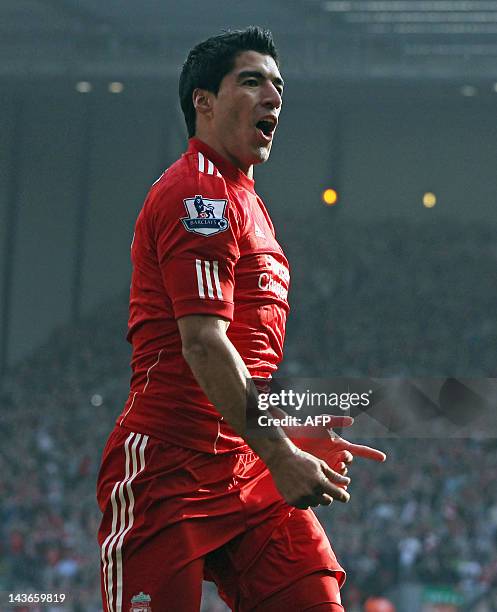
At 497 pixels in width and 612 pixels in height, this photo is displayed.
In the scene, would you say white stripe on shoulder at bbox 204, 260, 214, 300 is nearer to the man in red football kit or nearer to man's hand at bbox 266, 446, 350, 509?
the man in red football kit

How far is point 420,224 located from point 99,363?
5.66 metres

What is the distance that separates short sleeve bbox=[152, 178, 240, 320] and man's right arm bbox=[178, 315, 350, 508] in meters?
0.04

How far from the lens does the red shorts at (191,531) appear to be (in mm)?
2246

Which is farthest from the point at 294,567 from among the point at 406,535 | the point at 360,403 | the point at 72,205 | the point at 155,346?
the point at 72,205

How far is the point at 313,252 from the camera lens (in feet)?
61.8

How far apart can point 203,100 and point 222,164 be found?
0.16 m

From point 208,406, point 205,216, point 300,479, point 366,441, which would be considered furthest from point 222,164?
point 366,441

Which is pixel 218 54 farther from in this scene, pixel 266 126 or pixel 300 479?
pixel 300 479

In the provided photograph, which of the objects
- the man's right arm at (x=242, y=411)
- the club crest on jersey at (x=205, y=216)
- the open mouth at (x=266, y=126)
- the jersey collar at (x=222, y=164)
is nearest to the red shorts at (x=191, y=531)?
the man's right arm at (x=242, y=411)

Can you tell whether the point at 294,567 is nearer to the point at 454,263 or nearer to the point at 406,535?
the point at 406,535

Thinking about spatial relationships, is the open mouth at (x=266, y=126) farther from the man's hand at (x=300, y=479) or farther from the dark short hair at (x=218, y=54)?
the man's hand at (x=300, y=479)

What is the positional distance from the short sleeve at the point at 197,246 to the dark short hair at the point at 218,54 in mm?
329

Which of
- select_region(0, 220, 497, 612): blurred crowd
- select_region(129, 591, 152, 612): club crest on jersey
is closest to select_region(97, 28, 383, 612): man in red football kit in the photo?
select_region(129, 591, 152, 612): club crest on jersey

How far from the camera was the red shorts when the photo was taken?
7.37ft
